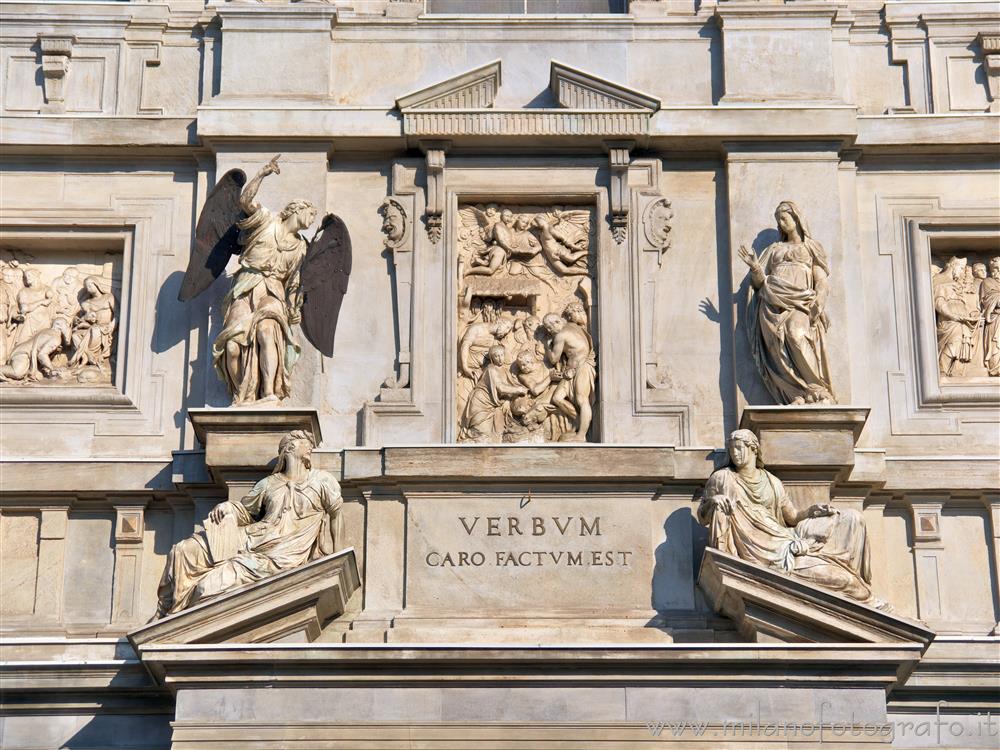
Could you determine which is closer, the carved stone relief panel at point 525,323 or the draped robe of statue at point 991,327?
the carved stone relief panel at point 525,323

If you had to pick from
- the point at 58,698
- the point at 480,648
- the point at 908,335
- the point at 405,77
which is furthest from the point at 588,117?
the point at 58,698

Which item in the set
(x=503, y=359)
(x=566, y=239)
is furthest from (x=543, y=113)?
(x=503, y=359)

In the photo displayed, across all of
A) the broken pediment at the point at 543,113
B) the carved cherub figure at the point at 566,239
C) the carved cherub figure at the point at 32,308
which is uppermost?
the broken pediment at the point at 543,113

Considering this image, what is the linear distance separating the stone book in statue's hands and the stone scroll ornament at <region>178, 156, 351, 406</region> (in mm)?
1119

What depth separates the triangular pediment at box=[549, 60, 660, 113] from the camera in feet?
56.5

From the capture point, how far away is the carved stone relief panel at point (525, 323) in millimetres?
16562

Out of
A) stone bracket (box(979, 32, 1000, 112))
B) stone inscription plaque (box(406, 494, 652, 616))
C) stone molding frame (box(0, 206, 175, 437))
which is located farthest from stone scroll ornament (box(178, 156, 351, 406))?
stone bracket (box(979, 32, 1000, 112))

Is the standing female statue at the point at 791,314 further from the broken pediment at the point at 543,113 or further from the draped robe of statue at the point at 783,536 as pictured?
the broken pediment at the point at 543,113

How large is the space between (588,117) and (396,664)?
4934mm

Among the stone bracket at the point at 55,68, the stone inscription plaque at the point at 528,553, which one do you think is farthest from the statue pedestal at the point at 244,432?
the stone bracket at the point at 55,68

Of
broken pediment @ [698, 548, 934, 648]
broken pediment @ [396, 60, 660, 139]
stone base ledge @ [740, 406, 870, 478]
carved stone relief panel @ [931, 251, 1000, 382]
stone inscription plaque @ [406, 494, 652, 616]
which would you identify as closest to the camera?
broken pediment @ [698, 548, 934, 648]

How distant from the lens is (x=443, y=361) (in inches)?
656

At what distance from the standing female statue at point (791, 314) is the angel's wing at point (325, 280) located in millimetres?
3109

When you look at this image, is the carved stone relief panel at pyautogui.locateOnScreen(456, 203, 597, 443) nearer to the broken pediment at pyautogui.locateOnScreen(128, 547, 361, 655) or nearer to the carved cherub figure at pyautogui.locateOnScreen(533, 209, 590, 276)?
the carved cherub figure at pyautogui.locateOnScreen(533, 209, 590, 276)
